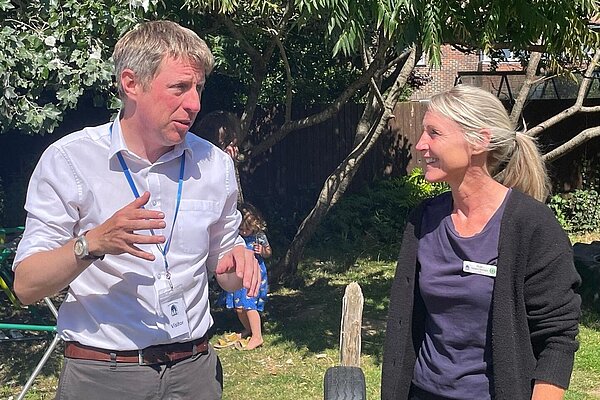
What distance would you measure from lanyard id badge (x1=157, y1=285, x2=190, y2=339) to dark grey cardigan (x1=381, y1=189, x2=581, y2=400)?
0.95 metres

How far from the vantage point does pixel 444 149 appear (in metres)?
2.62

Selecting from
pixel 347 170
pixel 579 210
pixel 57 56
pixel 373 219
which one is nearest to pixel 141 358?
pixel 57 56

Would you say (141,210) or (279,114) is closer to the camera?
(141,210)

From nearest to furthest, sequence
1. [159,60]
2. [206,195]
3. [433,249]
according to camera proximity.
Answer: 1. [159,60]
2. [206,195]
3. [433,249]

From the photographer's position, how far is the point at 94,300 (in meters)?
2.37

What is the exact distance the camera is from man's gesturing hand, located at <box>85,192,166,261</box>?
6.72 ft

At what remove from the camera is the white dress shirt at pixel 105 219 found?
229 cm

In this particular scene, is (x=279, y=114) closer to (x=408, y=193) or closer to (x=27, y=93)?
(x=408, y=193)

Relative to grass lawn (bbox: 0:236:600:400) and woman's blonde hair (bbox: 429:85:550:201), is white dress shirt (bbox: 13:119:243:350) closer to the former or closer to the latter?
woman's blonde hair (bbox: 429:85:550:201)

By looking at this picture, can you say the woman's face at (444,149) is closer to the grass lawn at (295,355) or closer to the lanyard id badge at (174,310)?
the lanyard id badge at (174,310)

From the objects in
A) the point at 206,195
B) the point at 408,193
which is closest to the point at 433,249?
the point at 206,195

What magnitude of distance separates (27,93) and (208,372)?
3500 millimetres

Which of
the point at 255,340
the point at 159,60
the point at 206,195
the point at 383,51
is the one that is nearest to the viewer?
the point at 159,60

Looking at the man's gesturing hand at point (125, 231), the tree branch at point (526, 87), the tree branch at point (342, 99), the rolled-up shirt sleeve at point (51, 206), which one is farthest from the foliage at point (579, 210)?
the man's gesturing hand at point (125, 231)
